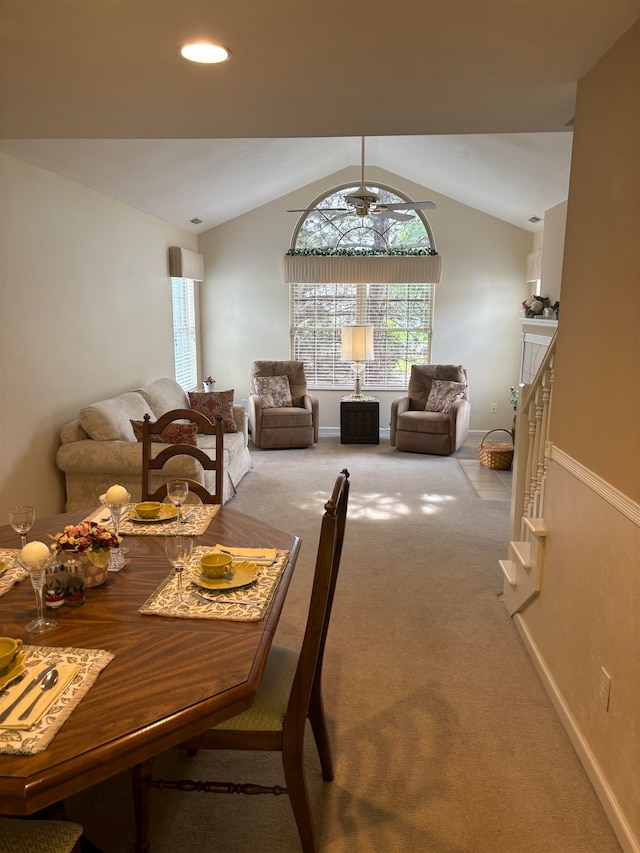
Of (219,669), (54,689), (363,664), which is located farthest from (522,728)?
(54,689)

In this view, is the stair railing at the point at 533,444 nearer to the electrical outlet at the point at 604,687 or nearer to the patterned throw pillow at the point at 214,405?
the electrical outlet at the point at 604,687

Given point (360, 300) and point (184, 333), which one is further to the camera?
point (360, 300)

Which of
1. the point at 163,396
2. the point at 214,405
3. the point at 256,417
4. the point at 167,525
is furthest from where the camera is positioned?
the point at 256,417

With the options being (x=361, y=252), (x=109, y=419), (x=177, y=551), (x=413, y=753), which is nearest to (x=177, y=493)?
(x=177, y=551)

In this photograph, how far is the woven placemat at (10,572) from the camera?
1810 millimetres

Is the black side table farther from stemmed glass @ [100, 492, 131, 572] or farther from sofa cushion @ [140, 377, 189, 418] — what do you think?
stemmed glass @ [100, 492, 131, 572]

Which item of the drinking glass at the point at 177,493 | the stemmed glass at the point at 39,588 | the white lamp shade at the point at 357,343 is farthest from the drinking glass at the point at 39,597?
the white lamp shade at the point at 357,343

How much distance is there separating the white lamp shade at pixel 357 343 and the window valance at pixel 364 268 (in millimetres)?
686

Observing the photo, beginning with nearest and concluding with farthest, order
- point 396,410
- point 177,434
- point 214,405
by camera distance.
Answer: point 177,434, point 214,405, point 396,410

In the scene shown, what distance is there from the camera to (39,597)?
160cm

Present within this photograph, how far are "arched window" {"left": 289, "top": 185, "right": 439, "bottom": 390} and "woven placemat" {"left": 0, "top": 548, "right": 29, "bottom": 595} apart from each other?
19.8ft

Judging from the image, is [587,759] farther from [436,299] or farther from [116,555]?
[436,299]

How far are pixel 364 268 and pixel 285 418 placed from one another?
2091 millimetres

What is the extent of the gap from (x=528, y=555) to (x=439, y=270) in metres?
5.17
